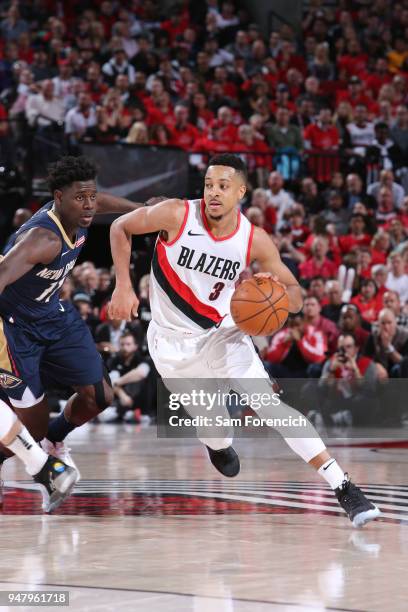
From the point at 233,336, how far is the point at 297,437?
0.83 m

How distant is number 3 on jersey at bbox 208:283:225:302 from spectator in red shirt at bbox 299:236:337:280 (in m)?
6.52

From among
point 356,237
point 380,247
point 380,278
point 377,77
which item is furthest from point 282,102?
point 380,278

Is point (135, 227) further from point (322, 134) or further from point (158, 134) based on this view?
point (322, 134)

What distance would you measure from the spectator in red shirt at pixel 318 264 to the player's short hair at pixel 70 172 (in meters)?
6.70

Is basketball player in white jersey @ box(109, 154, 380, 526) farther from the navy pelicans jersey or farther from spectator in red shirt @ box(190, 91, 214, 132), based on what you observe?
spectator in red shirt @ box(190, 91, 214, 132)

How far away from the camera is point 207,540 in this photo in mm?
5203

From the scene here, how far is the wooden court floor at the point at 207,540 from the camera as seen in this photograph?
4000 mm

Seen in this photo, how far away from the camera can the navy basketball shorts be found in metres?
6.31

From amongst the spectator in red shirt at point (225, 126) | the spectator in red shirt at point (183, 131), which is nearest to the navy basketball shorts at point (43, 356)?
the spectator in red shirt at point (183, 131)

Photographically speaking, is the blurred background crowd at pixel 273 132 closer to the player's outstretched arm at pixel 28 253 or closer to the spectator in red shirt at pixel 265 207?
the spectator in red shirt at pixel 265 207

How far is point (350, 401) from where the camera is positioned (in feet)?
37.4

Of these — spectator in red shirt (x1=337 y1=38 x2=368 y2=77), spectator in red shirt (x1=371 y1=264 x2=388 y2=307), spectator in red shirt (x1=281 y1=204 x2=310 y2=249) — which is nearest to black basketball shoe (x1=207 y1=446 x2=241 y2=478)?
spectator in red shirt (x1=371 y1=264 x2=388 y2=307)

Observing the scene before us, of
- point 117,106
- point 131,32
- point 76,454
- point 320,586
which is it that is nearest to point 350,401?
point 76,454

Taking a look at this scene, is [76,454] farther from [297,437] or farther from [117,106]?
[117,106]
